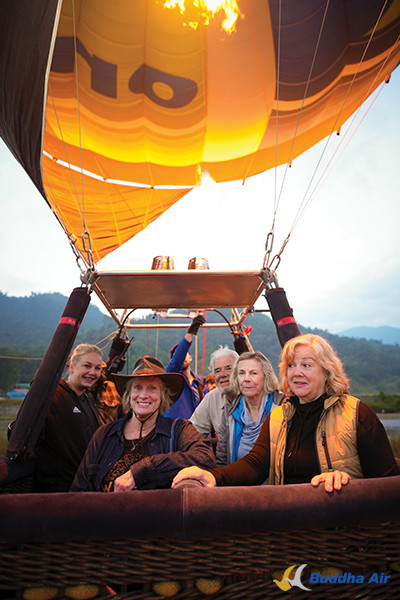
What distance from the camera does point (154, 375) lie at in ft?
5.44

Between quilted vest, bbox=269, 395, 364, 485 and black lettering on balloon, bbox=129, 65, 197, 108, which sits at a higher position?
black lettering on balloon, bbox=129, 65, 197, 108

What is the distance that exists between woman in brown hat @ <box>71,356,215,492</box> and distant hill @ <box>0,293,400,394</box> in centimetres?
4142

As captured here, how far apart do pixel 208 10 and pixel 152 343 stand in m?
60.5

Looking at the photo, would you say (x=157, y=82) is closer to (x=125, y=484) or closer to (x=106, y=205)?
(x=106, y=205)

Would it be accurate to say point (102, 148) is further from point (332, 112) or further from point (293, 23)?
point (332, 112)

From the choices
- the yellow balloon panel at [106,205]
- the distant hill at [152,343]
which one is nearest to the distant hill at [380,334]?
the distant hill at [152,343]

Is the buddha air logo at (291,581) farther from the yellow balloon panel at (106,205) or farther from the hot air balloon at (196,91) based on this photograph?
the yellow balloon panel at (106,205)

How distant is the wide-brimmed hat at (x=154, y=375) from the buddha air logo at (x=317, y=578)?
1.00 meters

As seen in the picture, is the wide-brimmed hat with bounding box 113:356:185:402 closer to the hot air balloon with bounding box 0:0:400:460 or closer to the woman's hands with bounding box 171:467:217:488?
the hot air balloon with bounding box 0:0:400:460

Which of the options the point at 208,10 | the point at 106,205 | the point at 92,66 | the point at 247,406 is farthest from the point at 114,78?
the point at 247,406

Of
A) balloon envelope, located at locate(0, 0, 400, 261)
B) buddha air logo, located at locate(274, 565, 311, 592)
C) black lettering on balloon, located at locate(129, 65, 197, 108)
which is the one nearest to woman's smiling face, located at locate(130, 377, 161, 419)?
buddha air logo, located at locate(274, 565, 311, 592)

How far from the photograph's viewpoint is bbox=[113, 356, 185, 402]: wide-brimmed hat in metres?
1.69

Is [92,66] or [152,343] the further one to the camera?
[152,343]

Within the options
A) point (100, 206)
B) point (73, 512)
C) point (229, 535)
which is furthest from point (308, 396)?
point (100, 206)
